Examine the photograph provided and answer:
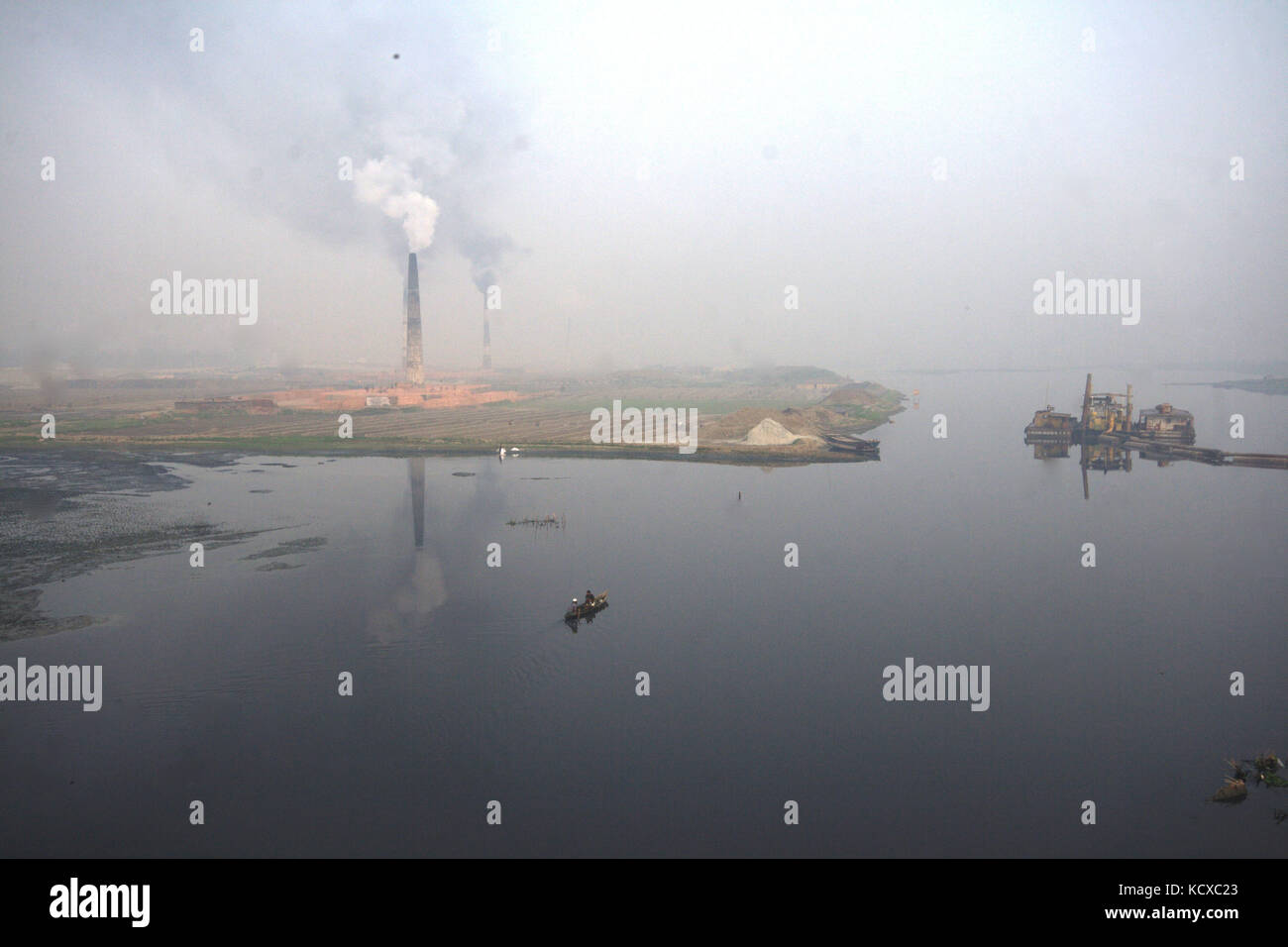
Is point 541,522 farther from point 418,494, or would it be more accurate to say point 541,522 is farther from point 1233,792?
point 1233,792

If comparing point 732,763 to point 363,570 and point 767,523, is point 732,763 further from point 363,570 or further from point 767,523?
point 767,523

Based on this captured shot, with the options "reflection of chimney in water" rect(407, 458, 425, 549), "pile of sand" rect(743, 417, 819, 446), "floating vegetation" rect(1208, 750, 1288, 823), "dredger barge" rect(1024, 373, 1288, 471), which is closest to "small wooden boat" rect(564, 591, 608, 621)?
"reflection of chimney in water" rect(407, 458, 425, 549)

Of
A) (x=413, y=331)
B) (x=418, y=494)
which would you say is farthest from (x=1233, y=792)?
(x=413, y=331)

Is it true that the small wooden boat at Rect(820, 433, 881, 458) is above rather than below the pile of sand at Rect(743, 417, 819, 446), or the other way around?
below

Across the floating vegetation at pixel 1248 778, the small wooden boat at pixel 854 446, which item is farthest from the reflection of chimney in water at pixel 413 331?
the floating vegetation at pixel 1248 778

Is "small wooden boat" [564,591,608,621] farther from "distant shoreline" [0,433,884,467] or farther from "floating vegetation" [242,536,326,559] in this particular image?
"distant shoreline" [0,433,884,467]

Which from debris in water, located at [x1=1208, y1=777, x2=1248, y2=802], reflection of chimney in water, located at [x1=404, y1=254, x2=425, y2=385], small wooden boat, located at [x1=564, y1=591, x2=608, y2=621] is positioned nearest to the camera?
debris in water, located at [x1=1208, y1=777, x2=1248, y2=802]
